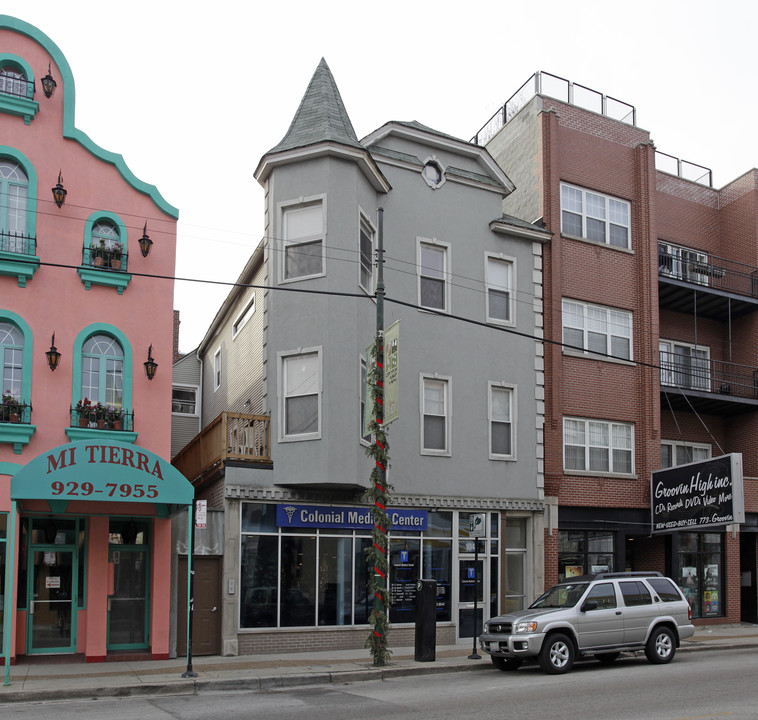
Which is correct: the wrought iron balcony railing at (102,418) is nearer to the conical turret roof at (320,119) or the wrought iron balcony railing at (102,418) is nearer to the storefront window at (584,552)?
the conical turret roof at (320,119)

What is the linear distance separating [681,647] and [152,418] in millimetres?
12336

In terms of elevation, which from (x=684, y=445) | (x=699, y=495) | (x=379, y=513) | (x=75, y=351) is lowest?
(x=379, y=513)

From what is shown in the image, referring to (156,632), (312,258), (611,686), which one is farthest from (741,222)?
(156,632)

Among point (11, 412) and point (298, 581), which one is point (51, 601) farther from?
point (298, 581)

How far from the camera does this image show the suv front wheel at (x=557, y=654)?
15930mm

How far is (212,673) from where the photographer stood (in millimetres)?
15812

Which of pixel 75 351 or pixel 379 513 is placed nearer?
pixel 379 513

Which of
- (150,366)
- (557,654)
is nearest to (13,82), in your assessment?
(150,366)

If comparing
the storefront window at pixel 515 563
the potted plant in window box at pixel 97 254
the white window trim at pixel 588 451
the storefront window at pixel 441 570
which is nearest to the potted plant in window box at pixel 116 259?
the potted plant in window box at pixel 97 254

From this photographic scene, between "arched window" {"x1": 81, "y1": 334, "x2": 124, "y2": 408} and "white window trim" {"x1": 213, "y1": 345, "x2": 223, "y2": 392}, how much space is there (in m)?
9.34

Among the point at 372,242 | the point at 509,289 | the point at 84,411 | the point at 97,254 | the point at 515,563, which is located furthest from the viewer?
the point at 509,289

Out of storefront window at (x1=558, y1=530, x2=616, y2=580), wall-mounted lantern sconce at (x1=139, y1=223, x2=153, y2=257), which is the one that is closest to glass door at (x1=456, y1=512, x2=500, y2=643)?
storefront window at (x1=558, y1=530, x2=616, y2=580)

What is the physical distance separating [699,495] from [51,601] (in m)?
15.2

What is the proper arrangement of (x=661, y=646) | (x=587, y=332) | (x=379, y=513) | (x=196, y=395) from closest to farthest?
(x=379, y=513) < (x=661, y=646) < (x=587, y=332) < (x=196, y=395)
